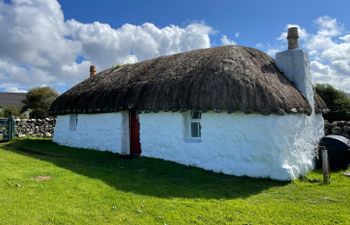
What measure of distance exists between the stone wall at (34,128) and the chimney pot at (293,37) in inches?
702

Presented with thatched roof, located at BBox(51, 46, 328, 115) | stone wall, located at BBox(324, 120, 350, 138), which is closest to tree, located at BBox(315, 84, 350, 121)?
stone wall, located at BBox(324, 120, 350, 138)

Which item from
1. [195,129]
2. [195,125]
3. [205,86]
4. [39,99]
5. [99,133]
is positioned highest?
[39,99]

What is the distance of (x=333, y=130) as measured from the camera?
1736 centimetres

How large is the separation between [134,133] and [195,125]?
3.77 meters

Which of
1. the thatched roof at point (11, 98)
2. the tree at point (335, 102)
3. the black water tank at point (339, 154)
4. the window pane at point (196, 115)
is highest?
the thatched roof at point (11, 98)

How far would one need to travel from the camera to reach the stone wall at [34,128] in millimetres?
23953

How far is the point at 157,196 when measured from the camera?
8.91 meters

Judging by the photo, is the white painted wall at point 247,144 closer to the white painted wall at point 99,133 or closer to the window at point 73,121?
the white painted wall at point 99,133

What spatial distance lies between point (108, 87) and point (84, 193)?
948 centimetres

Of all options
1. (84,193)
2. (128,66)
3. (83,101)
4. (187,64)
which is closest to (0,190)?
(84,193)

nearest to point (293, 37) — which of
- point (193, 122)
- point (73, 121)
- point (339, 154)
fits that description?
point (339, 154)

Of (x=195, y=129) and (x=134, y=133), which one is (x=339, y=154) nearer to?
(x=195, y=129)

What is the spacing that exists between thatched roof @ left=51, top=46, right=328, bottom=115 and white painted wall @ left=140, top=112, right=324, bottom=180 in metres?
0.46

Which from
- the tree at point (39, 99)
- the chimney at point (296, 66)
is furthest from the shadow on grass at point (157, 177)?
the tree at point (39, 99)
